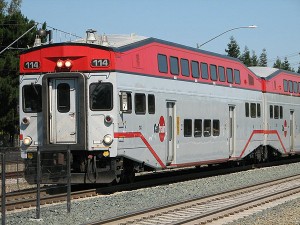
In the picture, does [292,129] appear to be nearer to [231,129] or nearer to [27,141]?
[231,129]

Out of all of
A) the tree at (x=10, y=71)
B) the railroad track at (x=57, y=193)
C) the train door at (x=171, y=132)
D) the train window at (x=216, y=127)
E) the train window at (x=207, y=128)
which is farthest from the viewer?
the tree at (x=10, y=71)

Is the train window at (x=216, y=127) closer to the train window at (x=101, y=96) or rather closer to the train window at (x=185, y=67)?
the train window at (x=185, y=67)

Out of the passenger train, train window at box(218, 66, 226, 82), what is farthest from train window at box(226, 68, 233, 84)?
the passenger train

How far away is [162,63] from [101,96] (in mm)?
3205

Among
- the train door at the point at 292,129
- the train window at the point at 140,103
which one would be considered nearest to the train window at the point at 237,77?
the train door at the point at 292,129

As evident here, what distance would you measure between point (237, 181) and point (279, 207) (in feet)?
20.9

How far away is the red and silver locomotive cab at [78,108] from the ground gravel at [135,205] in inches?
43.5

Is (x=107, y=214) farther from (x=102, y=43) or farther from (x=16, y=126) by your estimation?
(x=16, y=126)

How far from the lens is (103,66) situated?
53.0 ft

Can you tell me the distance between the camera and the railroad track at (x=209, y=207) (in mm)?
12086

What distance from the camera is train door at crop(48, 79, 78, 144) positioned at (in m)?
16.3

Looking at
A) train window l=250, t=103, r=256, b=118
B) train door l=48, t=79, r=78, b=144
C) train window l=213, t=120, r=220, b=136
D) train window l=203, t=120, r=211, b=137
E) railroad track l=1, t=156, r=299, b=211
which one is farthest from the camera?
train window l=250, t=103, r=256, b=118

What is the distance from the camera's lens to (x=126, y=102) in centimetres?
1644

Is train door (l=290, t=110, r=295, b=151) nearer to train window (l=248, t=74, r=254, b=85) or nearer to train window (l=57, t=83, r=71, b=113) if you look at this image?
train window (l=248, t=74, r=254, b=85)
